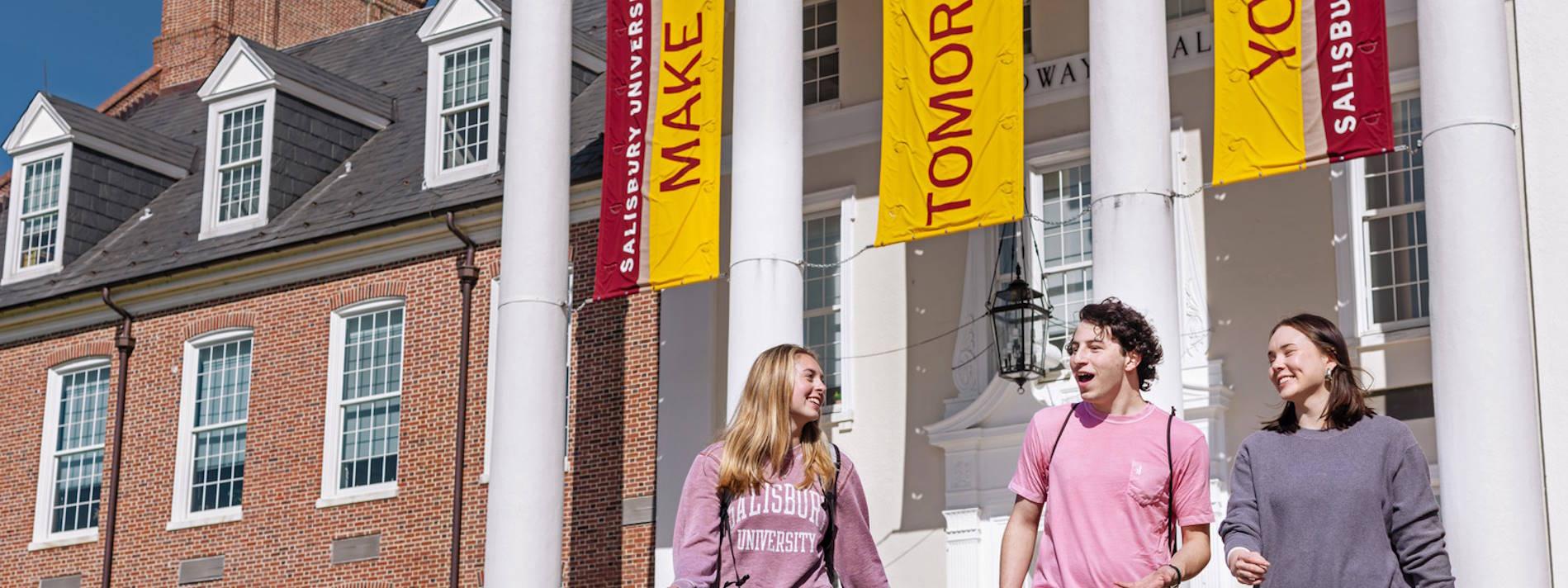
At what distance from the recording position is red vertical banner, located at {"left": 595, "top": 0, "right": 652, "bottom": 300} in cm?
1702

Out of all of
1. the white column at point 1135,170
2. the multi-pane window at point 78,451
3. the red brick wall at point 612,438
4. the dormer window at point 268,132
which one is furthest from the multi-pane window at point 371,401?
the white column at point 1135,170

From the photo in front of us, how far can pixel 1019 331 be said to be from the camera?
1758 cm

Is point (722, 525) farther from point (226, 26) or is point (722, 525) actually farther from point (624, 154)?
point (226, 26)

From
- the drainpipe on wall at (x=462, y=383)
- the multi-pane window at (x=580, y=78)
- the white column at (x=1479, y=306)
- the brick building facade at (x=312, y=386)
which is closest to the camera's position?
the white column at (x=1479, y=306)

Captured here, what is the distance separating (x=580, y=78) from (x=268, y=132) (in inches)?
162

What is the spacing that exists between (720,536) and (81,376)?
69.9 feet

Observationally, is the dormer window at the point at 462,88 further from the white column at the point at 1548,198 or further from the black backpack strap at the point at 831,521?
the black backpack strap at the point at 831,521

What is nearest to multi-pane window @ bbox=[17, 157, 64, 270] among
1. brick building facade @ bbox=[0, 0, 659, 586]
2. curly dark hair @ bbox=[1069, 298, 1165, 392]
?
brick building facade @ bbox=[0, 0, 659, 586]

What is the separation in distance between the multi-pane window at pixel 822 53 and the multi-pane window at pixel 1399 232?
19.1 feet

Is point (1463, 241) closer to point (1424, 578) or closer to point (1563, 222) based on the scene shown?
point (1563, 222)

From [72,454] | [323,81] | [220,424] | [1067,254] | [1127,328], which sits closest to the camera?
[1127,328]

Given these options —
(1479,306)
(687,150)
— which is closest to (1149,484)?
(1479,306)

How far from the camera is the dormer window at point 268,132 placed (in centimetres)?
2520

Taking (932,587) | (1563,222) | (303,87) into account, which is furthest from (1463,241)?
(303,87)
